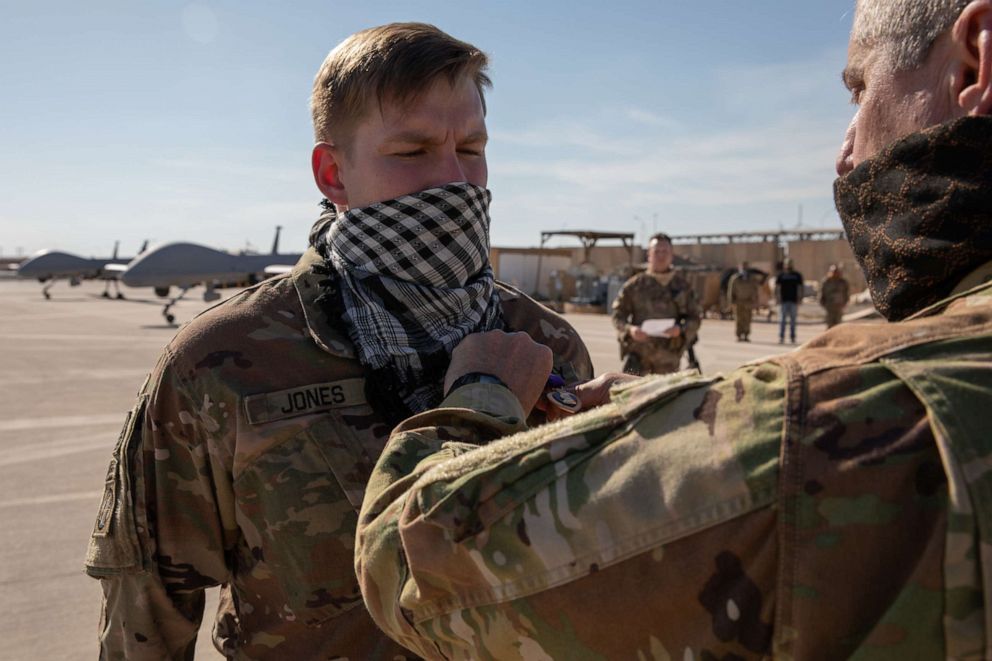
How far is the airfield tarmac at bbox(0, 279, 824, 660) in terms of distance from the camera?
3.56m

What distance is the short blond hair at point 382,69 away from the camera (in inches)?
65.2

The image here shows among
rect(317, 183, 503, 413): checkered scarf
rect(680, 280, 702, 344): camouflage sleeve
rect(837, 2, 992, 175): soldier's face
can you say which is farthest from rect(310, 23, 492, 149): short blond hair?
rect(680, 280, 702, 344): camouflage sleeve

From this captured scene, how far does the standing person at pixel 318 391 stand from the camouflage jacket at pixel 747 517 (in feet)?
2.33

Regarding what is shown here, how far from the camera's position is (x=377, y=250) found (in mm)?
1705

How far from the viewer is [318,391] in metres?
1.65

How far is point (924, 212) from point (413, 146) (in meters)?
1.09

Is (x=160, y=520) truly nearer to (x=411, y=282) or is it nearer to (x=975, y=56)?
(x=411, y=282)

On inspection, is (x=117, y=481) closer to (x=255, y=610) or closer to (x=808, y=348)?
(x=255, y=610)

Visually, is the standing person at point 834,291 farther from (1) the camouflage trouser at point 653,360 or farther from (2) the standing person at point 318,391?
(2) the standing person at point 318,391

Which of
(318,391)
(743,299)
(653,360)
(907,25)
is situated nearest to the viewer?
(907,25)

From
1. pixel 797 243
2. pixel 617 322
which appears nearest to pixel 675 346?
pixel 617 322

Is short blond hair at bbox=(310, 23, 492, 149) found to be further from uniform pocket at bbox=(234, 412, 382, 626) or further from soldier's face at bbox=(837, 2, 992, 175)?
soldier's face at bbox=(837, 2, 992, 175)

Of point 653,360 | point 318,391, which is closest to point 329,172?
point 318,391

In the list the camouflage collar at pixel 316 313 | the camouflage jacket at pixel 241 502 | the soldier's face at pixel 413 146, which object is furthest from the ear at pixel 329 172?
the camouflage jacket at pixel 241 502
